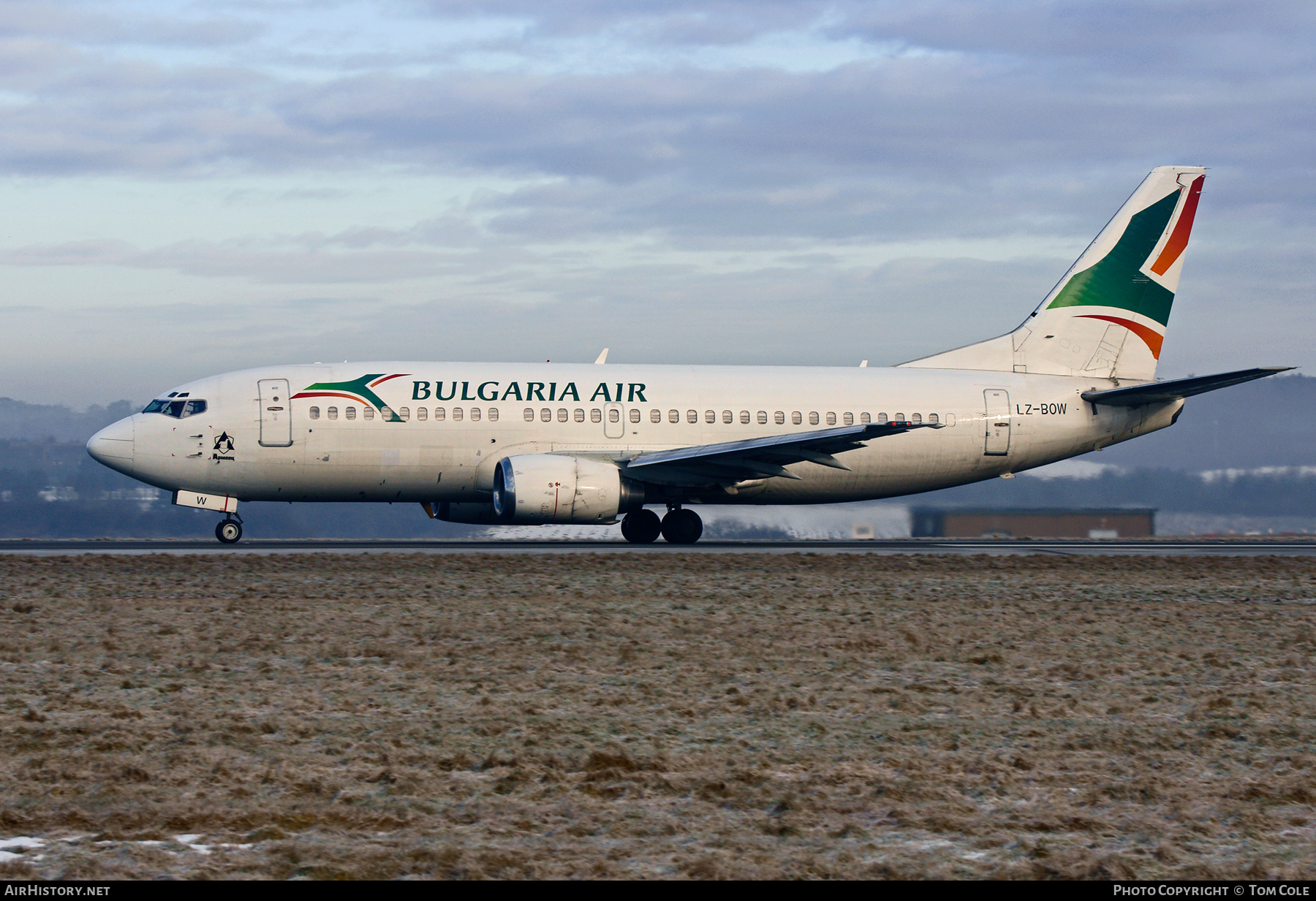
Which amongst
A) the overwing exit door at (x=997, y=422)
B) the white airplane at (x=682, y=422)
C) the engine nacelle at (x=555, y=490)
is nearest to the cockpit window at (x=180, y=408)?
the white airplane at (x=682, y=422)

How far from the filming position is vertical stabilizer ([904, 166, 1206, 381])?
3100 cm

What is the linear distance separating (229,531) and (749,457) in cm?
1169

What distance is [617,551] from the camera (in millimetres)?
24281

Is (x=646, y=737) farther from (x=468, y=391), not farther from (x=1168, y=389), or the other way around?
(x=1168, y=389)

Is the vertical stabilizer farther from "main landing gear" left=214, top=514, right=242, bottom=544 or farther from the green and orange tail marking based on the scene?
"main landing gear" left=214, top=514, right=242, bottom=544

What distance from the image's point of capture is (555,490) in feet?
82.4

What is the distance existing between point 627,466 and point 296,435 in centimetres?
729

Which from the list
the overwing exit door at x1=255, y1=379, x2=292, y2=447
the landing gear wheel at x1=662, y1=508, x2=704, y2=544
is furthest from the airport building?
the overwing exit door at x1=255, y1=379, x2=292, y2=447

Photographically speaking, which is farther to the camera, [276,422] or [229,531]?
[229,531]

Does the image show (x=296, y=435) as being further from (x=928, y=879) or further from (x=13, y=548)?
(x=928, y=879)

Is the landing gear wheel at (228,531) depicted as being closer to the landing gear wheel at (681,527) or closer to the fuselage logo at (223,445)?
the fuselage logo at (223,445)

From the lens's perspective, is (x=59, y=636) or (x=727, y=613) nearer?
(x=59, y=636)

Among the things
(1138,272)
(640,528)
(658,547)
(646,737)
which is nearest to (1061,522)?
(1138,272)

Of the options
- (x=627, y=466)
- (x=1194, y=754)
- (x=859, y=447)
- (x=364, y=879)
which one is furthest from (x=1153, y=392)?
(x=364, y=879)
